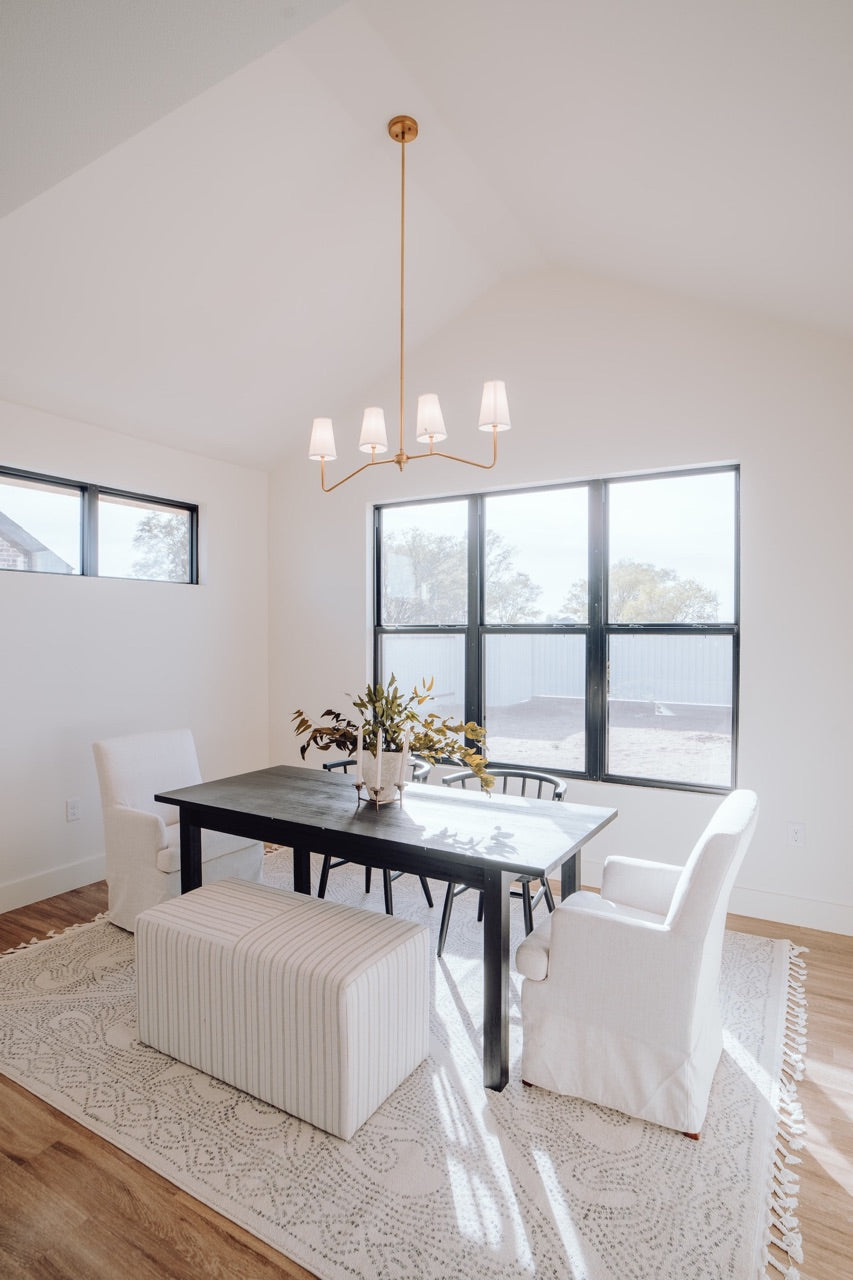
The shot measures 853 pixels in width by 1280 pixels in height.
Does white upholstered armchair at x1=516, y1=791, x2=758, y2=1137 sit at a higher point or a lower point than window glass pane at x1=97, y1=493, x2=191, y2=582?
lower

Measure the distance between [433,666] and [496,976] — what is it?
2.62 m

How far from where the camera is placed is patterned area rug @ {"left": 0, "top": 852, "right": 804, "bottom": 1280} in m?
1.60

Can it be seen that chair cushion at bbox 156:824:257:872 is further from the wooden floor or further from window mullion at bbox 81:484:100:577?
window mullion at bbox 81:484:100:577

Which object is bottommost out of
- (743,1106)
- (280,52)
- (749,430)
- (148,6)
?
(743,1106)

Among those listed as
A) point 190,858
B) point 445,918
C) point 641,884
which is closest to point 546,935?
point 641,884

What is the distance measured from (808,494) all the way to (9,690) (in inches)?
160

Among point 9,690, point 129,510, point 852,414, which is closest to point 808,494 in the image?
point 852,414

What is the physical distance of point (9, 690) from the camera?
11.5 feet

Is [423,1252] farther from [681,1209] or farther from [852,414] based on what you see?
[852,414]

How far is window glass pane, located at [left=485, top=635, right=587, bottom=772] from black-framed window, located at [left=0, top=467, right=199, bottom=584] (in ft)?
6.99

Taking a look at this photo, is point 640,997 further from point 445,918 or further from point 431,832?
point 445,918

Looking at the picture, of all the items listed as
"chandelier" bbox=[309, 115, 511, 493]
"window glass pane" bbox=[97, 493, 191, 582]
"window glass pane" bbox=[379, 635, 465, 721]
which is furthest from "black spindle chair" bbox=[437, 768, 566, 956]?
"window glass pane" bbox=[97, 493, 191, 582]

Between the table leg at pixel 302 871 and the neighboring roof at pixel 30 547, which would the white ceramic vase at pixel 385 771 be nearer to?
the table leg at pixel 302 871

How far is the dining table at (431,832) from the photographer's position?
2.12 meters
